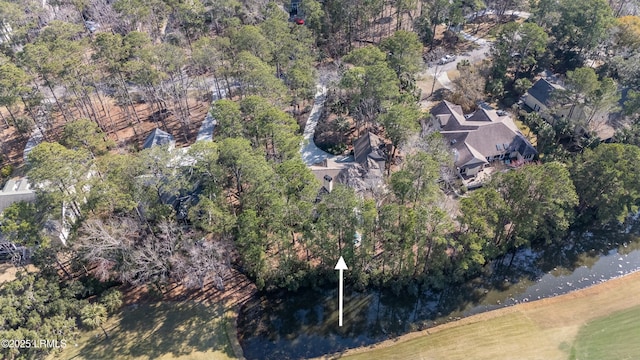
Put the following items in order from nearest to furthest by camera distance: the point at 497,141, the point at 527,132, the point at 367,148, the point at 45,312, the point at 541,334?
the point at 45,312
the point at 541,334
the point at 367,148
the point at 497,141
the point at 527,132

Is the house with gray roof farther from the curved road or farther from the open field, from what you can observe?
the open field

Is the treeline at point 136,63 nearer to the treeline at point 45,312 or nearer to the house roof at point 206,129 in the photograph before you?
the house roof at point 206,129

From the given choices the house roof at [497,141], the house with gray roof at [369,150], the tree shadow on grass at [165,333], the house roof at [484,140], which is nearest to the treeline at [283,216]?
the tree shadow on grass at [165,333]

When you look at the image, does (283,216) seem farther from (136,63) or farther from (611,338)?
A: (136,63)

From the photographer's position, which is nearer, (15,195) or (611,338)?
(611,338)

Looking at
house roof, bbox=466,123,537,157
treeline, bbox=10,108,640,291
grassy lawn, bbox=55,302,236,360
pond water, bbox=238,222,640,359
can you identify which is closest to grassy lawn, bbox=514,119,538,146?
house roof, bbox=466,123,537,157

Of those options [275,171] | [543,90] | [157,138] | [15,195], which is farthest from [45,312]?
[543,90]

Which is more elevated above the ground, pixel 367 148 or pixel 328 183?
pixel 367 148
